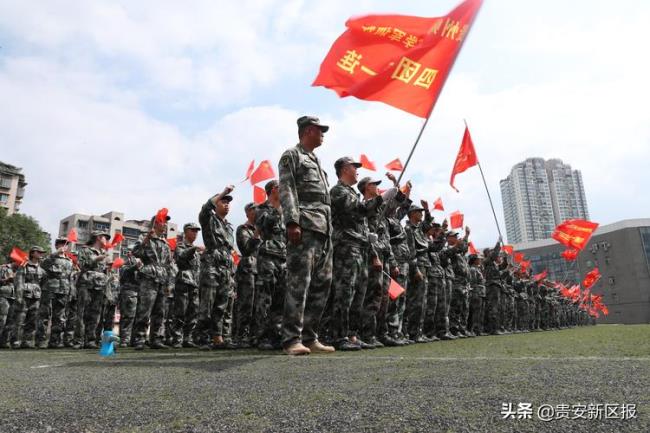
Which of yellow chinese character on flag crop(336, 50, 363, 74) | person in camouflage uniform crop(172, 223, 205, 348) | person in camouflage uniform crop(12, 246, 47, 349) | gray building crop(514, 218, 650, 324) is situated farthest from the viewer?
gray building crop(514, 218, 650, 324)

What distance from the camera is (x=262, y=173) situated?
8016 mm

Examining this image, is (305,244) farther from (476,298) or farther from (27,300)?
(27,300)

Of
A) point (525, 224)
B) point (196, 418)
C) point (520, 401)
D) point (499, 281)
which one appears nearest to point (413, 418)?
point (520, 401)

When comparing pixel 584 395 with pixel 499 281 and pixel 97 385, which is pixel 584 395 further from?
pixel 499 281

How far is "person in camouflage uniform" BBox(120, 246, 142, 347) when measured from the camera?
7.11 m

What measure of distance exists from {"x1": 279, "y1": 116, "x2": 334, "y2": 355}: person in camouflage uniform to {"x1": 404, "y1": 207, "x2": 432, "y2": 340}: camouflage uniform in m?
3.23

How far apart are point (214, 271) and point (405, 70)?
3605 millimetres

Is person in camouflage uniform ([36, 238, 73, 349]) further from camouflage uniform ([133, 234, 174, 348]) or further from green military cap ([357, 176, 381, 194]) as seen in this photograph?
green military cap ([357, 176, 381, 194])

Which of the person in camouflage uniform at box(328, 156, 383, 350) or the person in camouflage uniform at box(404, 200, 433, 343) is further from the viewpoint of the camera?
the person in camouflage uniform at box(404, 200, 433, 343)

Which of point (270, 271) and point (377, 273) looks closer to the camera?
point (377, 273)

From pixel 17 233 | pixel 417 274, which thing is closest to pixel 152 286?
pixel 417 274

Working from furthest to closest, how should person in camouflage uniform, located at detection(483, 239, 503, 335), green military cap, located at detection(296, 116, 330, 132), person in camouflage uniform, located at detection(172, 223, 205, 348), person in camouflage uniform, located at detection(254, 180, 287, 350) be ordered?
person in camouflage uniform, located at detection(483, 239, 503, 335) < person in camouflage uniform, located at detection(172, 223, 205, 348) < person in camouflage uniform, located at detection(254, 180, 287, 350) < green military cap, located at detection(296, 116, 330, 132)

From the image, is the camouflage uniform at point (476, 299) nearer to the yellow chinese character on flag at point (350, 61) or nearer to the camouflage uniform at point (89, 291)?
the yellow chinese character on flag at point (350, 61)

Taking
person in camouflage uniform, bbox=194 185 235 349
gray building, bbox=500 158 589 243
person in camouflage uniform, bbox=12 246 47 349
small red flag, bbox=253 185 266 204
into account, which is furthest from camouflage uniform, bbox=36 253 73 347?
gray building, bbox=500 158 589 243
